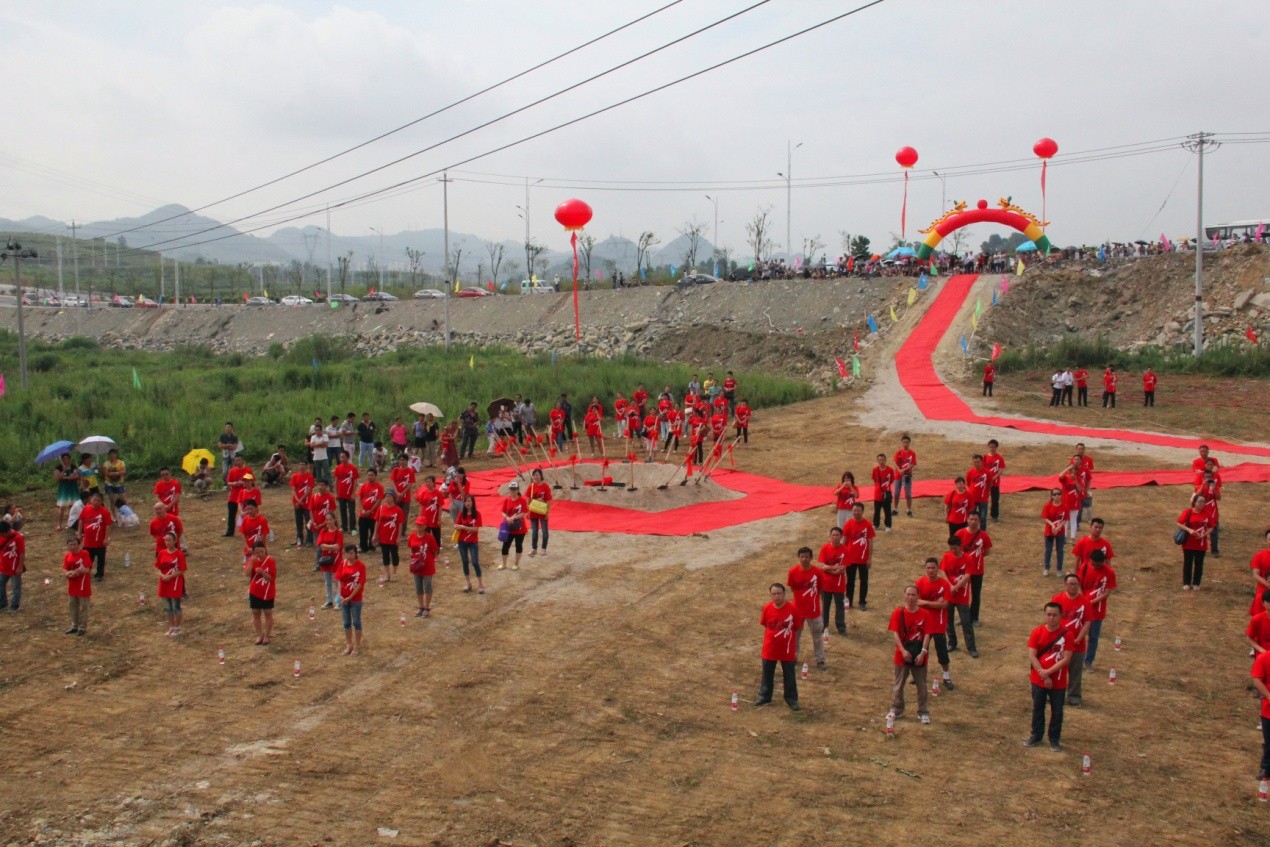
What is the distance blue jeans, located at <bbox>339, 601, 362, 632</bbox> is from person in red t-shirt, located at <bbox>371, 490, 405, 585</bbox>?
9.52 feet

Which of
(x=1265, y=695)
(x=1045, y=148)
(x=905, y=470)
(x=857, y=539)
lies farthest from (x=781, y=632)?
(x=1045, y=148)

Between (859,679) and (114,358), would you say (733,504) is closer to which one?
(859,679)

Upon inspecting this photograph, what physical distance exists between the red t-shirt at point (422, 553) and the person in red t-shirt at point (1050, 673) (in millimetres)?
7127

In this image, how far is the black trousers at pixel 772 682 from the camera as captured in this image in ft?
31.9

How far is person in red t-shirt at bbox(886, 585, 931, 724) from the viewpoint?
364 inches

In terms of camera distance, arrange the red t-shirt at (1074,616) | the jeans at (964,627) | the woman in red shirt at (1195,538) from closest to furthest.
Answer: the red t-shirt at (1074,616)
the jeans at (964,627)
the woman in red shirt at (1195,538)

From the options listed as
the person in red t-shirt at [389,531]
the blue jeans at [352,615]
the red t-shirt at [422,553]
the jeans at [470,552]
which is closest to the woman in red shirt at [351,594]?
the blue jeans at [352,615]

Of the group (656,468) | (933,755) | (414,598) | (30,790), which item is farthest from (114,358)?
(933,755)

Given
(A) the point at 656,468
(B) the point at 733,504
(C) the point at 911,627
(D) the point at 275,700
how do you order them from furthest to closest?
(A) the point at 656,468 → (B) the point at 733,504 → (D) the point at 275,700 → (C) the point at 911,627

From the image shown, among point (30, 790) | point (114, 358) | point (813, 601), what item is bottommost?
point (30, 790)

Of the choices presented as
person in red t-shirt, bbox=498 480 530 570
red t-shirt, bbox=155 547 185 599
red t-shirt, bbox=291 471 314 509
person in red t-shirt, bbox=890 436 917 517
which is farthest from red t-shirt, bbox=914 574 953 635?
red t-shirt, bbox=291 471 314 509

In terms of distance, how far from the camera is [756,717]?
9.57 m

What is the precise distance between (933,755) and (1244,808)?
2.37 meters

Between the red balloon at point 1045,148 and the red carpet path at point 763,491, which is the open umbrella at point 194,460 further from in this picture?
the red balloon at point 1045,148
